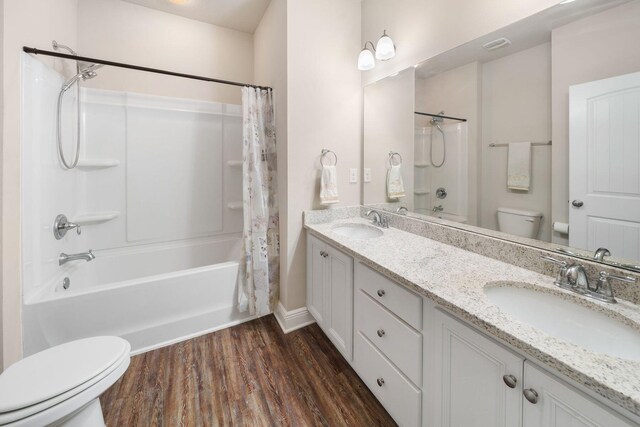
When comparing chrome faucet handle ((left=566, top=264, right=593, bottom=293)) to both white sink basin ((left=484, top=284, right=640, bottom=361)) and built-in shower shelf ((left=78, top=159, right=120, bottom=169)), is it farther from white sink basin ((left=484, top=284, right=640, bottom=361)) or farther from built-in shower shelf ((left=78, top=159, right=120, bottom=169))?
built-in shower shelf ((left=78, top=159, right=120, bottom=169))

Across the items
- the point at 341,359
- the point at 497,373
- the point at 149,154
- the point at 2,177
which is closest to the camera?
the point at 497,373

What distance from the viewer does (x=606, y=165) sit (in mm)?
942

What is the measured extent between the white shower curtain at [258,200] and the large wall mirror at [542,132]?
1122 mm

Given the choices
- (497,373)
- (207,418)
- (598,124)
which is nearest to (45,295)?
(207,418)

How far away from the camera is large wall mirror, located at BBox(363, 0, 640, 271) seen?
0.91m

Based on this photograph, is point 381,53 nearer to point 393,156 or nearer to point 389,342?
point 393,156

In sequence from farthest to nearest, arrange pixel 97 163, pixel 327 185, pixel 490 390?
pixel 97 163, pixel 327 185, pixel 490 390

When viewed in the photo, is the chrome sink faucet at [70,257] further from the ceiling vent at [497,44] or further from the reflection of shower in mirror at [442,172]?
the ceiling vent at [497,44]

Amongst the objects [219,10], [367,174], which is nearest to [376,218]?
[367,174]

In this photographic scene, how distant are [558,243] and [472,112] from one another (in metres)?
0.75

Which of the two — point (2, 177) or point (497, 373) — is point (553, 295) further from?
point (2, 177)

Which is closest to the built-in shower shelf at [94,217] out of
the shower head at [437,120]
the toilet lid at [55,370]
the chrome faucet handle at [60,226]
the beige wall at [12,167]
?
the chrome faucet handle at [60,226]

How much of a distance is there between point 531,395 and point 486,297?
0.94ft

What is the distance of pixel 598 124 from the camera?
0.95 m
